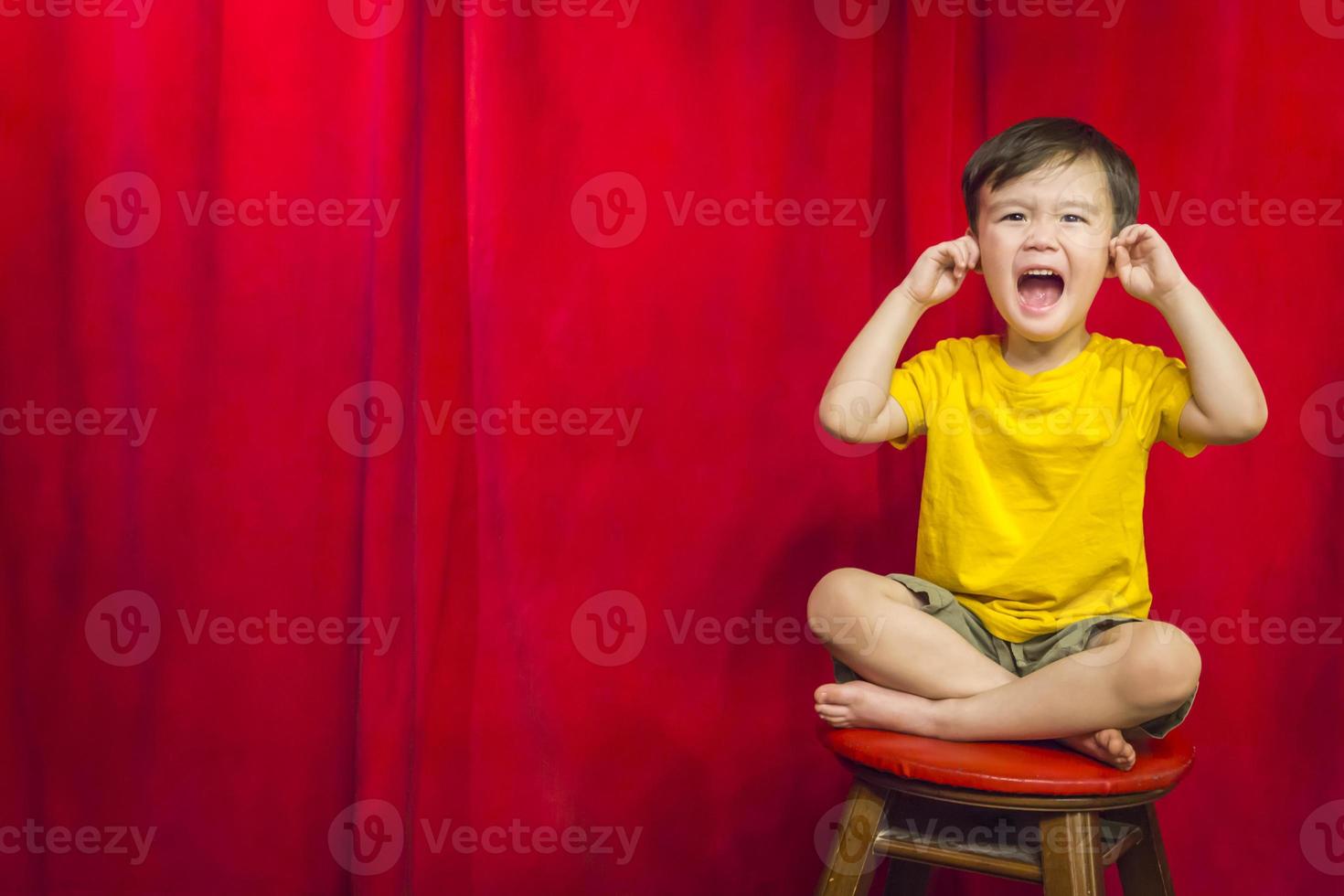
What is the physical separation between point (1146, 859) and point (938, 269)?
0.61m

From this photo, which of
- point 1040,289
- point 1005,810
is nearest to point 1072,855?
point 1005,810

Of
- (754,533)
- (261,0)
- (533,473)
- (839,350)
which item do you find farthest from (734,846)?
(261,0)

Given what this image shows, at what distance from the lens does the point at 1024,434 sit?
123 centimetres

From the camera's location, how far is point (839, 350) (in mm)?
1618

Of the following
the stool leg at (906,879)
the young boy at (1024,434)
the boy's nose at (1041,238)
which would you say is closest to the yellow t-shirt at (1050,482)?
the young boy at (1024,434)

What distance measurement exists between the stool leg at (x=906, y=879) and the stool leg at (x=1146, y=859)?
26 cm

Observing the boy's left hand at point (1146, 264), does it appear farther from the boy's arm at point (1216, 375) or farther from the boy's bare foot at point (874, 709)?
the boy's bare foot at point (874, 709)

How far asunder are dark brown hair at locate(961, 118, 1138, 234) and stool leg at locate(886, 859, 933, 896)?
73 cm

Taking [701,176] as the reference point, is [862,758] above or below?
below

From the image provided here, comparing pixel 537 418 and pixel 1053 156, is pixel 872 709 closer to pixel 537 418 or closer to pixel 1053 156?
pixel 1053 156

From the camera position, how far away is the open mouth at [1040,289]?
1.20 metres

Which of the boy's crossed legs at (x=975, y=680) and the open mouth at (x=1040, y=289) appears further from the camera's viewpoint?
the open mouth at (x=1040, y=289)

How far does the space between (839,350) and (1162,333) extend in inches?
16.0

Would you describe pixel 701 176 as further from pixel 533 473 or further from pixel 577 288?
pixel 533 473
